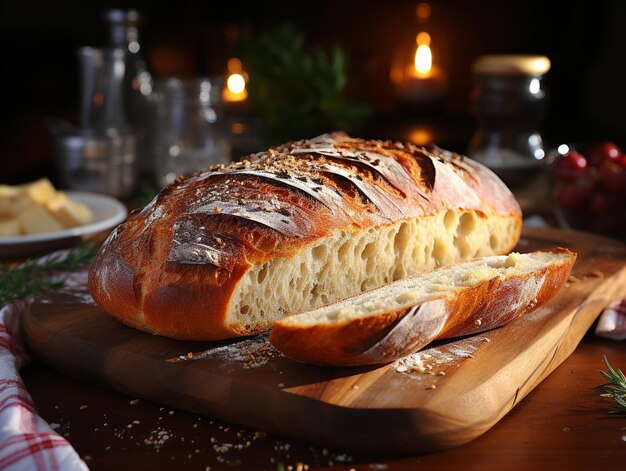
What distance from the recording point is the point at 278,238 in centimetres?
156

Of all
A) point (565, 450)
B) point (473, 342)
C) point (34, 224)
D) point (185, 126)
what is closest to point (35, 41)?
point (185, 126)

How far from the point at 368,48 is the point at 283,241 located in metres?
4.56

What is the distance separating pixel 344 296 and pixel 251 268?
264 millimetres

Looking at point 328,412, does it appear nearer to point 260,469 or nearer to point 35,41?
point 260,469

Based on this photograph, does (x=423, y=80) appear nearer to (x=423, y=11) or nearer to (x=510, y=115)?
(x=423, y=11)

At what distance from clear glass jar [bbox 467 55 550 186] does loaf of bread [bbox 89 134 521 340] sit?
1294 millimetres

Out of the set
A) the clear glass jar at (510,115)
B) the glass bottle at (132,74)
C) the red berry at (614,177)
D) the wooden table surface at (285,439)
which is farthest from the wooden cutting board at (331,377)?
the glass bottle at (132,74)

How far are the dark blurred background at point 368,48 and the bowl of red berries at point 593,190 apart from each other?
2267mm

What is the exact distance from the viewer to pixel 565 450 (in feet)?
4.26

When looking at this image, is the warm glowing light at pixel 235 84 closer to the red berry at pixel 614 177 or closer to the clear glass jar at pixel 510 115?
the clear glass jar at pixel 510 115

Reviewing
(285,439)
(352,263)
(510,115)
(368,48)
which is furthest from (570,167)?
(368,48)

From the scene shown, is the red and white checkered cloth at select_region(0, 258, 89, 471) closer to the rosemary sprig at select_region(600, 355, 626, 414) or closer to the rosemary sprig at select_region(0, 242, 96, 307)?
the rosemary sprig at select_region(0, 242, 96, 307)

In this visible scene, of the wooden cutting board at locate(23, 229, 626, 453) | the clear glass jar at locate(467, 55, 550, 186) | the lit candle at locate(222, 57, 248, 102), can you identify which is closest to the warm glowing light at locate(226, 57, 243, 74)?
the lit candle at locate(222, 57, 248, 102)

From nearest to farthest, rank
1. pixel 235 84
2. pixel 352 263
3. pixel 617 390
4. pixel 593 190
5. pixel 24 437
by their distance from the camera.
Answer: pixel 24 437 → pixel 617 390 → pixel 352 263 → pixel 593 190 → pixel 235 84
